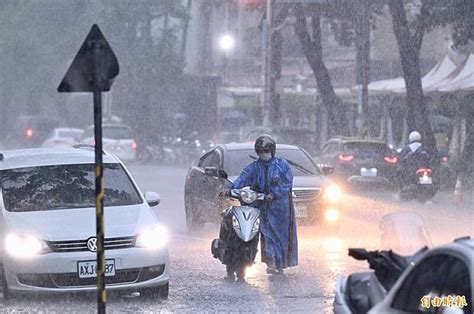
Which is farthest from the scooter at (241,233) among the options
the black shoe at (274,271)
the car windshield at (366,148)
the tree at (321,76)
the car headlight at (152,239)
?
the tree at (321,76)

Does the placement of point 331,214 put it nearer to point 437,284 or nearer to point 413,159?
point 413,159

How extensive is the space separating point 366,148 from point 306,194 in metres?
13.3

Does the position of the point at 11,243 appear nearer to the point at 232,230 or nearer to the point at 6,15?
the point at 232,230

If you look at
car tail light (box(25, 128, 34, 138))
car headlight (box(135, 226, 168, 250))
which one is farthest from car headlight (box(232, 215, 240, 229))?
car tail light (box(25, 128, 34, 138))

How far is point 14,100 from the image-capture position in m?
76.7

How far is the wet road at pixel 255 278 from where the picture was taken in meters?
12.0

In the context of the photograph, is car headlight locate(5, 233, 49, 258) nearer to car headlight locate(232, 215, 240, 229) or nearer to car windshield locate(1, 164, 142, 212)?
car windshield locate(1, 164, 142, 212)

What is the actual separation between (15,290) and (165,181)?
24217mm

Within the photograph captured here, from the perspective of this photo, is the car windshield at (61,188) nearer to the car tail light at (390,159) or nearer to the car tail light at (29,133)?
the car tail light at (390,159)

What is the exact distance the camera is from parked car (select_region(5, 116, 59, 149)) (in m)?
56.0

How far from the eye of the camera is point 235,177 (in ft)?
60.9

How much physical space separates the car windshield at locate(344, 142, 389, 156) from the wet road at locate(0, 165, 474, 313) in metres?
6.59

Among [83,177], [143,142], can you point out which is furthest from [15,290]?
[143,142]

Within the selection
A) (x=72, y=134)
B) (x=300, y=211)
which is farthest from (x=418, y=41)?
(x=72, y=134)
